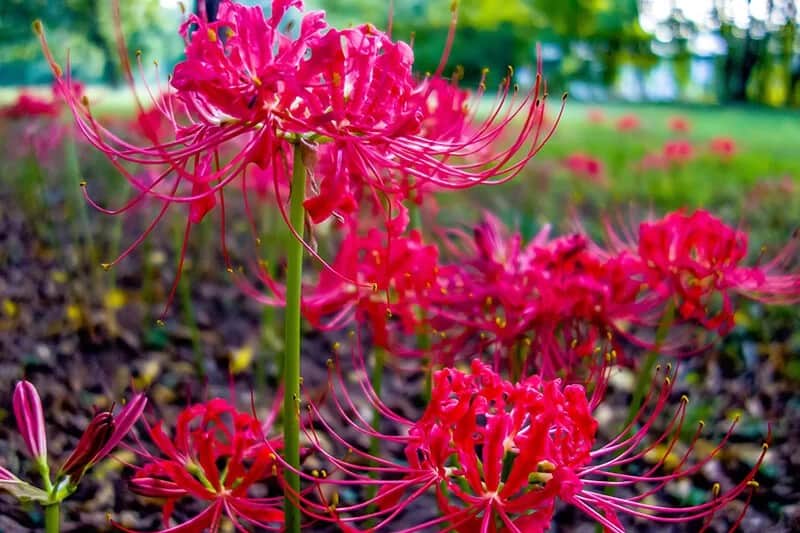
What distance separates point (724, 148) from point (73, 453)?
3.60m

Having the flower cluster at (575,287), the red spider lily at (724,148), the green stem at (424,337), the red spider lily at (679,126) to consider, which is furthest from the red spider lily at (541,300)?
the red spider lily at (679,126)

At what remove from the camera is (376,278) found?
1.13 metres

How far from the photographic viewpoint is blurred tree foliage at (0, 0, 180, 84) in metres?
3.09

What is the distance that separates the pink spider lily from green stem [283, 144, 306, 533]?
18 cm

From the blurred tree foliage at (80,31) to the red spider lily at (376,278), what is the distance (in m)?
2.03

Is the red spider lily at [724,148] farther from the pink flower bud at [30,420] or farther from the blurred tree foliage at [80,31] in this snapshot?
the pink flower bud at [30,420]

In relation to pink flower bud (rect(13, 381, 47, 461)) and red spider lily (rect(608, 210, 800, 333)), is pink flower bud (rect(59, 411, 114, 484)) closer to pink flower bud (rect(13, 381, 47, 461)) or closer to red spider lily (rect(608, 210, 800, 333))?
pink flower bud (rect(13, 381, 47, 461))

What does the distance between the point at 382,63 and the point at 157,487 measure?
58 cm

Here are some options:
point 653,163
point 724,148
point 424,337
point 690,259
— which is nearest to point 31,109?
point 424,337

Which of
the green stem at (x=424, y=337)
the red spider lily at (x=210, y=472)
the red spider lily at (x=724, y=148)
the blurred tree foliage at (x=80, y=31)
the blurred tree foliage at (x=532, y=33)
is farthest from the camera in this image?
the blurred tree foliage at (x=532, y=33)

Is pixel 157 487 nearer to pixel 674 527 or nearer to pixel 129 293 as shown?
pixel 674 527

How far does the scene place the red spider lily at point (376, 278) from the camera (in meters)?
1.19

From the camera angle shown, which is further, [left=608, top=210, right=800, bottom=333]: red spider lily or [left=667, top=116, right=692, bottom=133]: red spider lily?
[left=667, top=116, right=692, bottom=133]: red spider lily

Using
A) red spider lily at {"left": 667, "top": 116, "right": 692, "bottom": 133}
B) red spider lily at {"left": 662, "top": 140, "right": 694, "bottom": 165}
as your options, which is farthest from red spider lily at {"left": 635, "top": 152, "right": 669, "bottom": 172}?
red spider lily at {"left": 667, "top": 116, "right": 692, "bottom": 133}
